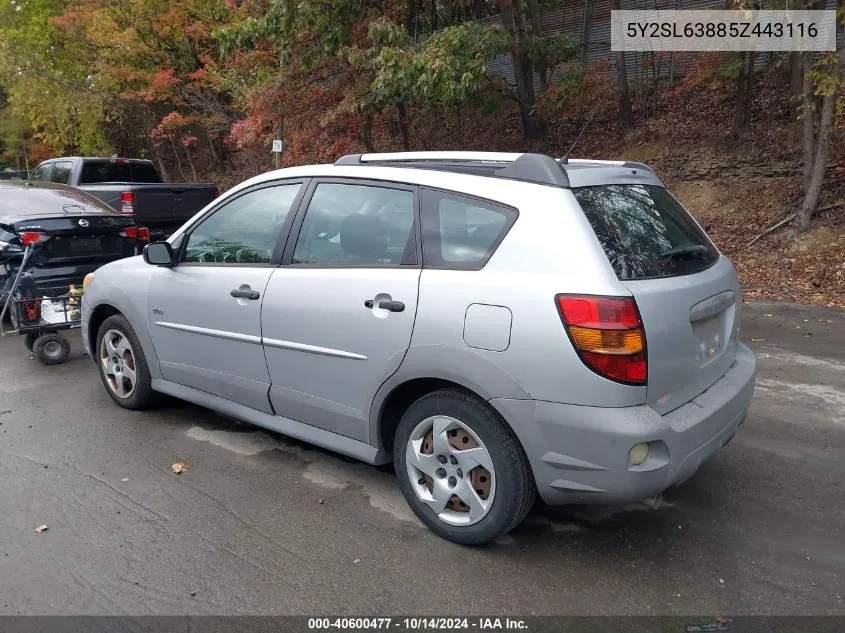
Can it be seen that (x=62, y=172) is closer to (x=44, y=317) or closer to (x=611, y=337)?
(x=44, y=317)

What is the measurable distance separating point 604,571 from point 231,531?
1.80 metres

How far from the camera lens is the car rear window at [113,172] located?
12523 millimetres

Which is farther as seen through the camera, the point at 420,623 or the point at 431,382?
the point at 431,382

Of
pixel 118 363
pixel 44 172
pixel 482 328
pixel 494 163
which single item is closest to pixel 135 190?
pixel 44 172

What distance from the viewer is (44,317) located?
21.2 ft

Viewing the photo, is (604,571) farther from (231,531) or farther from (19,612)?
(19,612)

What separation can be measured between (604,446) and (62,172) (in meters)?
12.8

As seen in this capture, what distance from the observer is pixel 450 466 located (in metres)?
3.27

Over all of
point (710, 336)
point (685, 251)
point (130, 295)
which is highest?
point (685, 251)

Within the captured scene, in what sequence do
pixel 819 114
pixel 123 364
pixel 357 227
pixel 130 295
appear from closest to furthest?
pixel 357 227
pixel 130 295
pixel 123 364
pixel 819 114

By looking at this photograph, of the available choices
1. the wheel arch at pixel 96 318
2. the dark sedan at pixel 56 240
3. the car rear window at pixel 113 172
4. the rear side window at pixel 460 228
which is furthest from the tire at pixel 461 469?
the car rear window at pixel 113 172

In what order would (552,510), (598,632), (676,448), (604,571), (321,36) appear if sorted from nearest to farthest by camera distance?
1. (598,632)
2. (676,448)
3. (604,571)
4. (552,510)
5. (321,36)

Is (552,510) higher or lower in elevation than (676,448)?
lower

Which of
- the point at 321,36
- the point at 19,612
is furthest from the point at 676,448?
the point at 321,36
